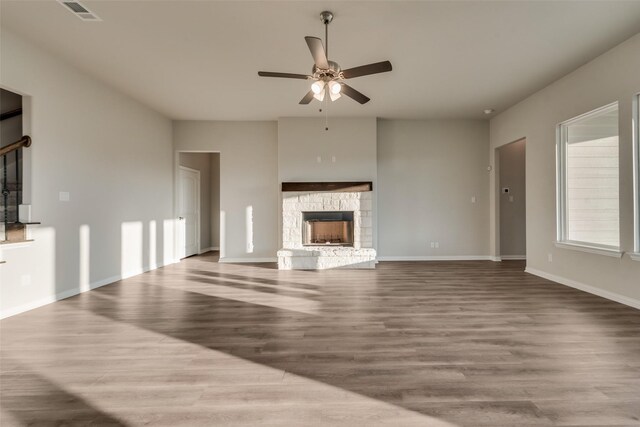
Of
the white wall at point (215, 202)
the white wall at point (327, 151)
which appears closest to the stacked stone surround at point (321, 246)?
the white wall at point (327, 151)

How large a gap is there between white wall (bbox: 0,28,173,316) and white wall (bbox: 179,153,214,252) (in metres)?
1.83

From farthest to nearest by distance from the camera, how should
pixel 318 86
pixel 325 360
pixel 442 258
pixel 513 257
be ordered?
pixel 513 257
pixel 442 258
pixel 318 86
pixel 325 360

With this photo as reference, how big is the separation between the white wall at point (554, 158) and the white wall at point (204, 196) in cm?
669

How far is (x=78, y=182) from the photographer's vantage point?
4.27 meters

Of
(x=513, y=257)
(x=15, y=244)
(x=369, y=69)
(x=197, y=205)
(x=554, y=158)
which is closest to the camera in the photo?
(x=369, y=69)

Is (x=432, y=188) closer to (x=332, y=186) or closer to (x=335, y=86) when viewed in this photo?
(x=332, y=186)

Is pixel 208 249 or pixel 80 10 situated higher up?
pixel 80 10

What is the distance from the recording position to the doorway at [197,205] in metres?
7.10

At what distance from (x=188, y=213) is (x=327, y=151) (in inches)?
140

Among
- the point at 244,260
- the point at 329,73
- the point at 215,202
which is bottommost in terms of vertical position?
the point at 244,260

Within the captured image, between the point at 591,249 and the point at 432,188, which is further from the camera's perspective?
the point at 432,188

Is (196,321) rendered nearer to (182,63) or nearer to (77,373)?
(77,373)

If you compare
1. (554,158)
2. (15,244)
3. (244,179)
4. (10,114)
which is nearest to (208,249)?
(244,179)

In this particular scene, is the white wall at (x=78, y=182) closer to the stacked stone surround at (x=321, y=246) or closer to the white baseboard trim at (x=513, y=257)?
the stacked stone surround at (x=321, y=246)
